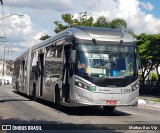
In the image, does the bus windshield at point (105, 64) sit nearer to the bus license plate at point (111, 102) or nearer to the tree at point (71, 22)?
the bus license plate at point (111, 102)

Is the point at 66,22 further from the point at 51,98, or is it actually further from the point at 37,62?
the point at 51,98

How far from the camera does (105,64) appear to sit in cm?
1638

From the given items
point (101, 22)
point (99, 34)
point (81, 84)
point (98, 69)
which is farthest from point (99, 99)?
point (101, 22)

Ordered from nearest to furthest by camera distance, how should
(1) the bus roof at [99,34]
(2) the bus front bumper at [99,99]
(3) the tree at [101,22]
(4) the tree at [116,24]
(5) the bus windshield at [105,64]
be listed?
(2) the bus front bumper at [99,99] → (5) the bus windshield at [105,64] → (1) the bus roof at [99,34] → (4) the tree at [116,24] → (3) the tree at [101,22]

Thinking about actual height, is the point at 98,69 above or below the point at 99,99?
above

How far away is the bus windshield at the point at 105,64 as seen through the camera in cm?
1625

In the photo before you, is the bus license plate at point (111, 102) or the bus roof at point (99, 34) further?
the bus roof at point (99, 34)

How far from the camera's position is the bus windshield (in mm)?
16250

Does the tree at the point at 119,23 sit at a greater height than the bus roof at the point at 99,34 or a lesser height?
greater

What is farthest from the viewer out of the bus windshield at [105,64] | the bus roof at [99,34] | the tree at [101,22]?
the tree at [101,22]

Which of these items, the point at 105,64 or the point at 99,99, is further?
the point at 105,64

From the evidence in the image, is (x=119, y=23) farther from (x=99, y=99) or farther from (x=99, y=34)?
(x=99, y=99)

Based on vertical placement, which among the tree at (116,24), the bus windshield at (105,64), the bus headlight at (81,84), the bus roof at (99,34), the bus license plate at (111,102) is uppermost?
the tree at (116,24)

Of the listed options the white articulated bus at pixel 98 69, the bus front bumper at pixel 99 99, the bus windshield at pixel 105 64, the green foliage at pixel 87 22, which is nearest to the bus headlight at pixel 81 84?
the white articulated bus at pixel 98 69
